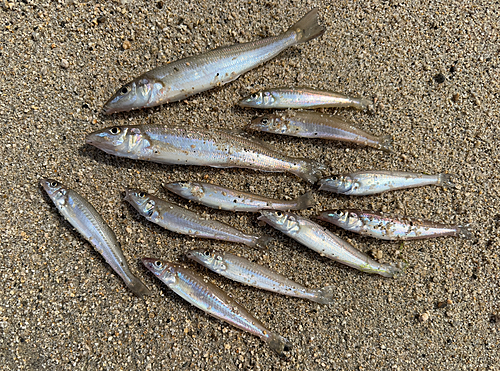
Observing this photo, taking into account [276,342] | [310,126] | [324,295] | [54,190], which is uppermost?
[310,126]

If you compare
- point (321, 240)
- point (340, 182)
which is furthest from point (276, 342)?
point (340, 182)

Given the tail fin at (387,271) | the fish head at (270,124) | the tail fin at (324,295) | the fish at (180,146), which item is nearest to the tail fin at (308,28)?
the fish head at (270,124)

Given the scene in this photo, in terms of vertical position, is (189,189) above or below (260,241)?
above

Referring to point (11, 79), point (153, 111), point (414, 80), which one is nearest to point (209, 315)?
point (153, 111)

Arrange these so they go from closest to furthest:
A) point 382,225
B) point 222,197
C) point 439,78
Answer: point 222,197, point 382,225, point 439,78

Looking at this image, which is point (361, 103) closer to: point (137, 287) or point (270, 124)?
point (270, 124)

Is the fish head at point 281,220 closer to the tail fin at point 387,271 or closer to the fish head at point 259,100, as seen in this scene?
the tail fin at point 387,271

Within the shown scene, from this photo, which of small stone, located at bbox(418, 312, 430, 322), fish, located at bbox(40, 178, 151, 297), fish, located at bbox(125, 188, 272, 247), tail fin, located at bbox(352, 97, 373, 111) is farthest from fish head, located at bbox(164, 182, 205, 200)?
small stone, located at bbox(418, 312, 430, 322)
